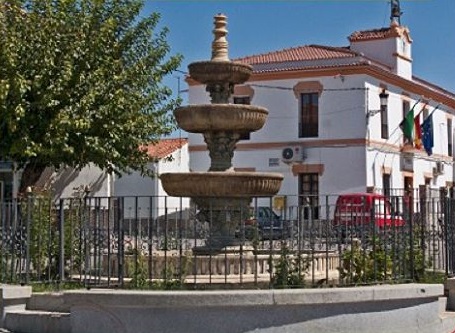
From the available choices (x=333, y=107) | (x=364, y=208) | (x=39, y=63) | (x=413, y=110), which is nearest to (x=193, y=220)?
(x=364, y=208)

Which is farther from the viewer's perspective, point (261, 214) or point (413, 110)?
point (413, 110)

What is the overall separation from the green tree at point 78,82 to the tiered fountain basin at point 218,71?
6.82 m

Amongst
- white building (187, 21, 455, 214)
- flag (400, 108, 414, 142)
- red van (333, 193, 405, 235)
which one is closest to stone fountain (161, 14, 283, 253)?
red van (333, 193, 405, 235)

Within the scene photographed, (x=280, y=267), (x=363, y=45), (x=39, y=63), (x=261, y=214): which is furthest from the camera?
(x=363, y=45)

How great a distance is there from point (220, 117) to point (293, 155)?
22.3 meters

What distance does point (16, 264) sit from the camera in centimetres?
1044

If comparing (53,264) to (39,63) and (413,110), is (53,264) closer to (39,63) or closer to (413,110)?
(39,63)

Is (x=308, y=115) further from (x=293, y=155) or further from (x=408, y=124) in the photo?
(x=408, y=124)

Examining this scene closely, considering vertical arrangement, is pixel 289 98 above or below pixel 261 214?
above

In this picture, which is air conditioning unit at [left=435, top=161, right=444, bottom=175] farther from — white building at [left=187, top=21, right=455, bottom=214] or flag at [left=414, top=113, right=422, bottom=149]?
flag at [left=414, top=113, right=422, bottom=149]

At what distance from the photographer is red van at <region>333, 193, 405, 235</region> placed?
9.71 m

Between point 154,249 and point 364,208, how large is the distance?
2.59m

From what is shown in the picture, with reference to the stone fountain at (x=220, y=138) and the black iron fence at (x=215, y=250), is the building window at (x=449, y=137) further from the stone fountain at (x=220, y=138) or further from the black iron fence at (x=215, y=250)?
the black iron fence at (x=215, y=250)

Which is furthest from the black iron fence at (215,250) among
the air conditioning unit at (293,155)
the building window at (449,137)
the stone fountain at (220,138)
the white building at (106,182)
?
the building window at (449,137)
